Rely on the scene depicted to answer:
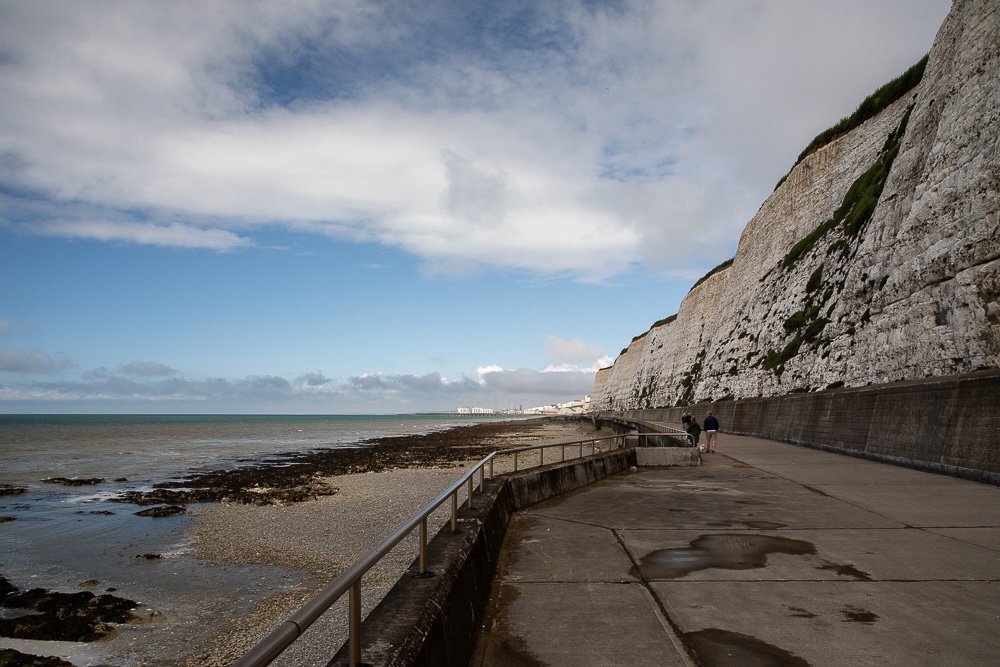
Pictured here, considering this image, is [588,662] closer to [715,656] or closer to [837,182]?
[715,656]

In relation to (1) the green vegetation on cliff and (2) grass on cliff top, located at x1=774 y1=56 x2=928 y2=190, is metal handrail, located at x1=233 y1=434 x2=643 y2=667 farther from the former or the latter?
(2) grass on cliff top, located at x1=774 y1=56 x2=928 y2=190

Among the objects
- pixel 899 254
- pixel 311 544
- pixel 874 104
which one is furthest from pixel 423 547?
pixel 874 104

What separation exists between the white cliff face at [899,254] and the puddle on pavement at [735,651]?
12.5m

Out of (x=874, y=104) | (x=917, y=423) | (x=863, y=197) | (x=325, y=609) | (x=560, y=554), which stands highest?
(x=874, y=104)

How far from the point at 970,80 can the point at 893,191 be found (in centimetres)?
502

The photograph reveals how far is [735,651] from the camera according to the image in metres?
4.44

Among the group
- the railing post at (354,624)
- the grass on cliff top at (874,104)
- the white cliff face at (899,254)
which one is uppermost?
the grass on cliff top at (874,104)

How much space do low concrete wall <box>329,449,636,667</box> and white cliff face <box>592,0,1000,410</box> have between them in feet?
41.7

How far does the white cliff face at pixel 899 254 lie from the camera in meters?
15.0

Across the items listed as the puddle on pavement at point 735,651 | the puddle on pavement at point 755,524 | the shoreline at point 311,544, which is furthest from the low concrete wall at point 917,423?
the shoreline at point 311,544

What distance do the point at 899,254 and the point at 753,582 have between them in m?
17.2

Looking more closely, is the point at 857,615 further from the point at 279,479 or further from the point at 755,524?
the point at 279,479

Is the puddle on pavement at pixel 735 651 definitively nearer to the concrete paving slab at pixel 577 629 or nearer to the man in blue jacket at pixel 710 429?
the concrete paving slab at pixel 577 629

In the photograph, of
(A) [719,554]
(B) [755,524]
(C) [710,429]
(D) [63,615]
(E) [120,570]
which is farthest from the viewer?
(C) [710,429]
